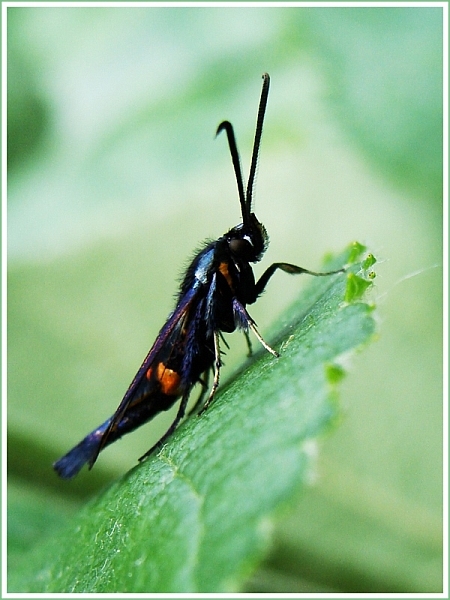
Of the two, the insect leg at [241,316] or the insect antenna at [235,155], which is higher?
the insect antenna at [235,155]

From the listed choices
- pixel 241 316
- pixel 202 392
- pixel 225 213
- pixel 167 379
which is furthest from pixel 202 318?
pixel 225 213

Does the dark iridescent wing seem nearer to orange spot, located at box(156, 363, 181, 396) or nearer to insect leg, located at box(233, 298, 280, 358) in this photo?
orange spot, located at box(156, 363, 181, 396)

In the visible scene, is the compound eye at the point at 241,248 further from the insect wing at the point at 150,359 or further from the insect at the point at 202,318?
the insect wing at the point at 150,359

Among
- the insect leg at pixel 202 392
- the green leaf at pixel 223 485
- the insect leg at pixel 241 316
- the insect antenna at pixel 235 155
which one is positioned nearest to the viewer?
the green leaf at pixel 223 485

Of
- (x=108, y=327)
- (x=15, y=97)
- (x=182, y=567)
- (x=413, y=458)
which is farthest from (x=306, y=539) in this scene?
(x=15, y=97)

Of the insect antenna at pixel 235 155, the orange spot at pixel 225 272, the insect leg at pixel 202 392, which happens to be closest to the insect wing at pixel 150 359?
the orange spot at pixel 225 272

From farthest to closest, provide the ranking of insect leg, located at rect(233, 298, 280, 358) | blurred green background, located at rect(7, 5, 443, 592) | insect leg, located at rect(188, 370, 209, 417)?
blurred green background, located at rect(7, 5, 443, 592)
insect leg, located at rect(188, 370, 209, 417)
insect leg, located at rect(233, 298, 280, 358)

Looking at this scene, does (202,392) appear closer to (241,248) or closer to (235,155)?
(241,248)

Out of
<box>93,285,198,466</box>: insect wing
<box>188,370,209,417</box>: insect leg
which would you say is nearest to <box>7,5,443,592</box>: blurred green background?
→ <box>188,370,209,417</box>: insect leg
